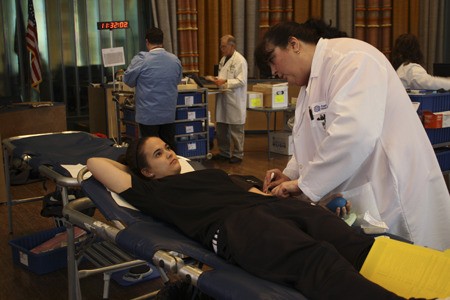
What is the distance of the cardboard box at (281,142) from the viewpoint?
19.3 feet

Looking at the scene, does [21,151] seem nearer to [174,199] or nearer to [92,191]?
[92,191]

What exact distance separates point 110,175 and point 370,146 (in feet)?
3.17

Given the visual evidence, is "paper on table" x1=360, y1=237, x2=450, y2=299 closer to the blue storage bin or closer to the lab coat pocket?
the lab coat pocket

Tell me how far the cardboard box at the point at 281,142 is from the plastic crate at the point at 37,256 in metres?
3.26

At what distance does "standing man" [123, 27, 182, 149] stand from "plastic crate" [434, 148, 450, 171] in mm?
2221

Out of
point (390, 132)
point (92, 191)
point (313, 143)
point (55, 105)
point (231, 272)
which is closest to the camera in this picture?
point (231, 272)

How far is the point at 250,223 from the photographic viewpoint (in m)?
1.61

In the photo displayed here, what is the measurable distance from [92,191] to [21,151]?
0.88m

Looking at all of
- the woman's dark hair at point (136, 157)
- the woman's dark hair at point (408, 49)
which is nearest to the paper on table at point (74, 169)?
the woman's dark hair at point (136, 157)

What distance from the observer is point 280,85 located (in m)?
5.77

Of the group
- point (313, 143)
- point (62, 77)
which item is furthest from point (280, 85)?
point (313, 143)

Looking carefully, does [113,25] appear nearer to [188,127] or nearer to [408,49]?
[188,127]

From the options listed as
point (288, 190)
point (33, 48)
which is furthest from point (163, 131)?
point (288, 190)

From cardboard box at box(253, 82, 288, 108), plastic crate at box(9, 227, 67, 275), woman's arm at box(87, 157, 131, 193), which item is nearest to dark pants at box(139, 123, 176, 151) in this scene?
cardboard box at box(253, 82, 288, 108)
